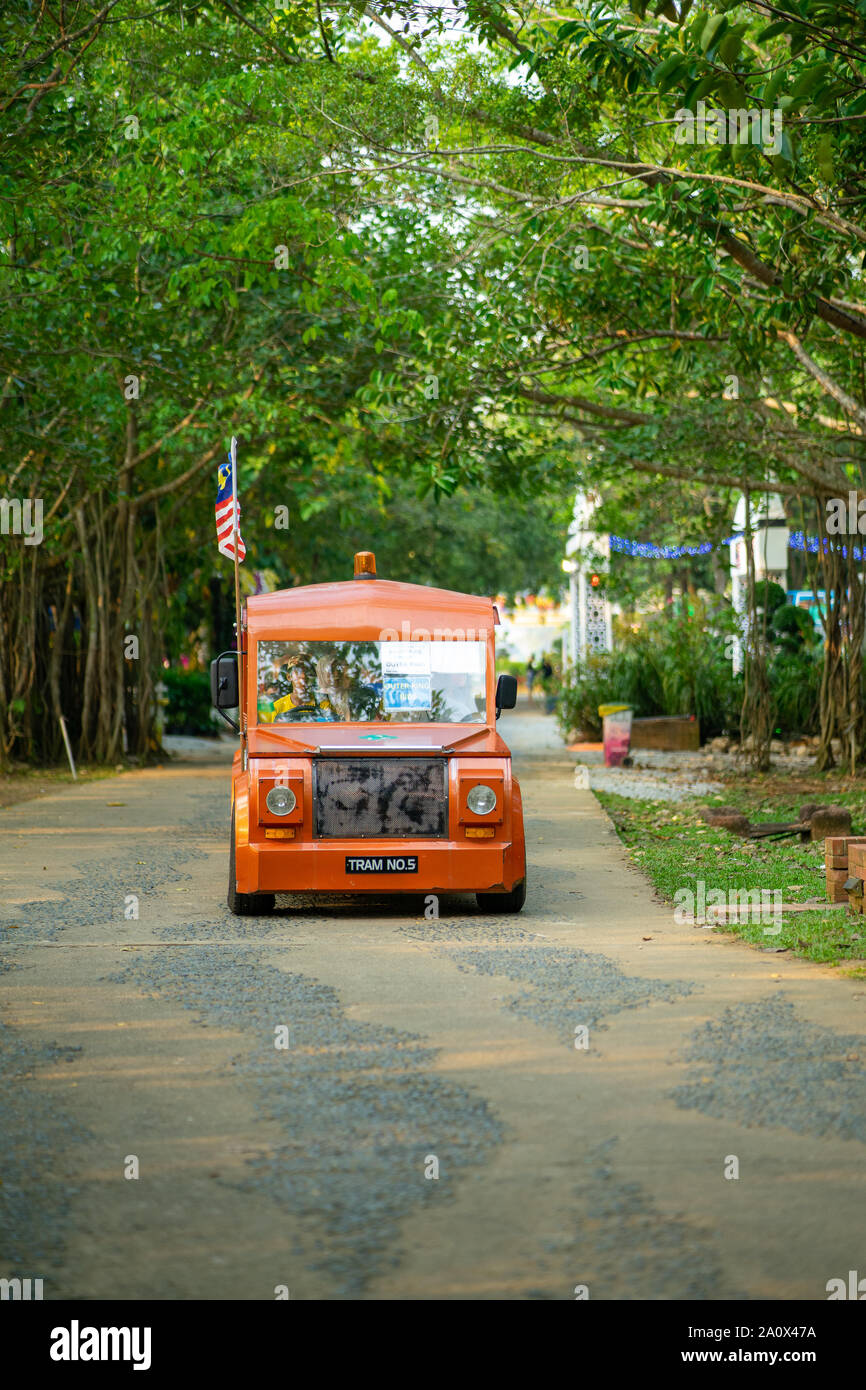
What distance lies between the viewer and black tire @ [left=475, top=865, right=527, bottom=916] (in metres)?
9.92

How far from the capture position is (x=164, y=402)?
2162 centimetres

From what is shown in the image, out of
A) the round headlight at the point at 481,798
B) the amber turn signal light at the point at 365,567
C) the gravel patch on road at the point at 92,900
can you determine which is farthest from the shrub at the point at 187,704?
the round headlight at the point at 481,798

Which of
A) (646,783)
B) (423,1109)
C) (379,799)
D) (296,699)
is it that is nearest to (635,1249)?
(423,1109)

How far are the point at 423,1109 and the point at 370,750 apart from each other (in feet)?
14.7

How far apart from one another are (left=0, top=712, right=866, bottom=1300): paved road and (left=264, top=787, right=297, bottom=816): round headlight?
2.24 ft

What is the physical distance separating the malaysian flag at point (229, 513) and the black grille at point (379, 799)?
3958 mm

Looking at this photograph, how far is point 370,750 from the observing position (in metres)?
9.81

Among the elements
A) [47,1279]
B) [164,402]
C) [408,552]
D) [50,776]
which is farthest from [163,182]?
[408,552]

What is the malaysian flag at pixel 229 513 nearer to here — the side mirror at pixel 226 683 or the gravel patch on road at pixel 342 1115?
the side mirror at pixel 226 683

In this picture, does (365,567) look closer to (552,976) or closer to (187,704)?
(552,976)

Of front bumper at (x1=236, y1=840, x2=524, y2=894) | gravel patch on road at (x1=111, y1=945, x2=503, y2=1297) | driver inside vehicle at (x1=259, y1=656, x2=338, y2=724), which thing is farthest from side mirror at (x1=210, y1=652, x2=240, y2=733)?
gravel patch on road at (x1=111, y1=945, x2=503, y2=1297)

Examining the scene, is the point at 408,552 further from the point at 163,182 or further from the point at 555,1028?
the point at 555,1028

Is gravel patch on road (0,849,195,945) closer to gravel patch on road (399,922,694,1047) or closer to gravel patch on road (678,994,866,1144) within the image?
gravel patch on road (399,922,694,1047)

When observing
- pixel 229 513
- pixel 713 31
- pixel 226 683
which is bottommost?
pixel 226 683
